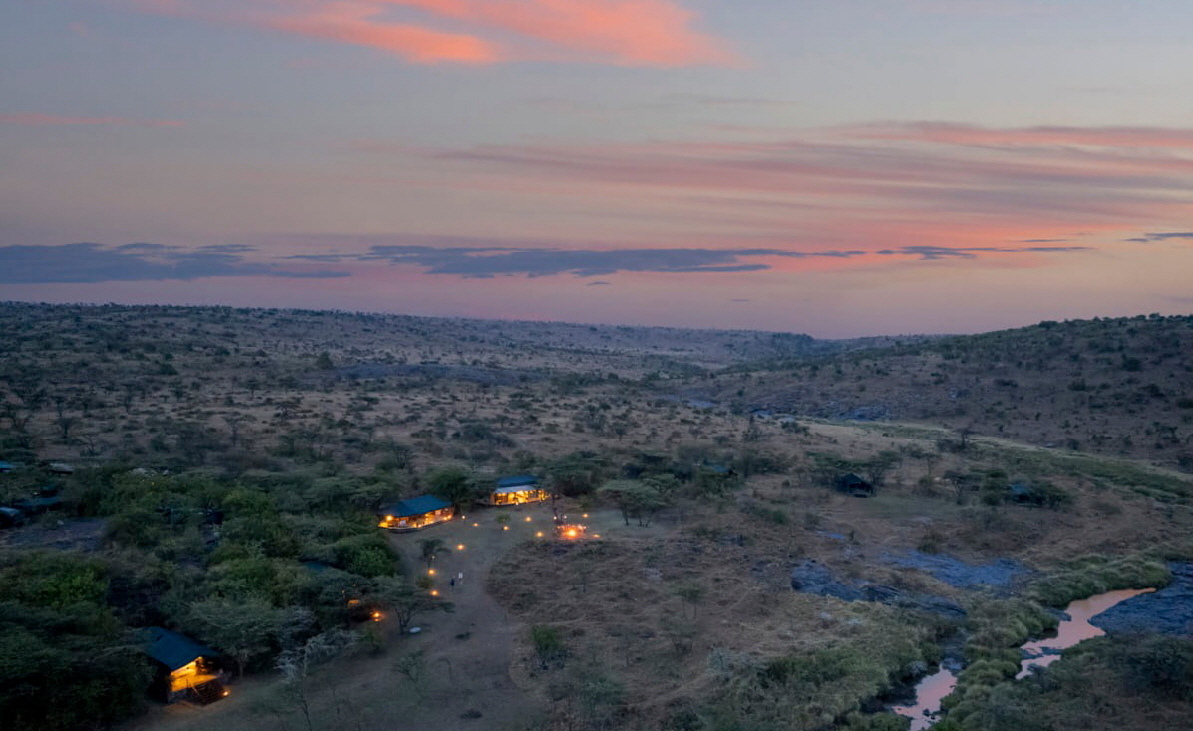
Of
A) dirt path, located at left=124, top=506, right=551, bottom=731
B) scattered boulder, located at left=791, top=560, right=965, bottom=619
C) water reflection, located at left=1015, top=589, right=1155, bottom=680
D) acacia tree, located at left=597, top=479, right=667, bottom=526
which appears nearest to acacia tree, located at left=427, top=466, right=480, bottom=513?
acacia tree, located at left=597, top=479, right=667, bottom=526

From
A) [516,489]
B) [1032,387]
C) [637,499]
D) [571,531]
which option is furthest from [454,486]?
[1032,387]

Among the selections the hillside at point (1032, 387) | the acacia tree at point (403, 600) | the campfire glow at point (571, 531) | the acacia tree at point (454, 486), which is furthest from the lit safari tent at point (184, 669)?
the hillside at point (1032, 387)

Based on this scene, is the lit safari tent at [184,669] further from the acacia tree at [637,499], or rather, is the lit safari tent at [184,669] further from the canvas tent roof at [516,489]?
the acacia tree at [637,499]

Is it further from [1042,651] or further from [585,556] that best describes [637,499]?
Answer: [1042,651]

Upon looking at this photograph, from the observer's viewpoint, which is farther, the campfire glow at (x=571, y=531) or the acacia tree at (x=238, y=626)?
the campfire glow at (x=571, y=531)

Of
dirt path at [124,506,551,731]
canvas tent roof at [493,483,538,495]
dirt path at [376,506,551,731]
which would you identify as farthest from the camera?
canvas tent roof at [493,483,538,495]

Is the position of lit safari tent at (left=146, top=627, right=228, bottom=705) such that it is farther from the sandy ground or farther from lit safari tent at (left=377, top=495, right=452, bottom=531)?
lit safari tent at (left=377, top=495, right=452, bottom=531)

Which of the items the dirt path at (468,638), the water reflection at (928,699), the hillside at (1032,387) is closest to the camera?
the dirt path at (468,638)
